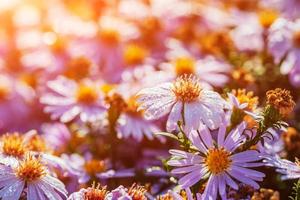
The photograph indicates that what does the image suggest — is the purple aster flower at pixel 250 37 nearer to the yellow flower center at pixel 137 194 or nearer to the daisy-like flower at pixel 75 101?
the daisy-like flower at pixel 75 101

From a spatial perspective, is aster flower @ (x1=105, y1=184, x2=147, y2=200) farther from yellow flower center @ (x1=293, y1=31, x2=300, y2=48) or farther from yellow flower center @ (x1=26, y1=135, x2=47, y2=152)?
A: yellow flower center @ (x1=293, y1=31, x2=300, y2=48)

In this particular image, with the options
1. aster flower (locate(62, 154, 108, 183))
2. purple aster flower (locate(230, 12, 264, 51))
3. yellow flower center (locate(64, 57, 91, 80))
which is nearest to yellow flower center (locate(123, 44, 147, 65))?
yellow flower center (locate(64, 57, 91, 80))

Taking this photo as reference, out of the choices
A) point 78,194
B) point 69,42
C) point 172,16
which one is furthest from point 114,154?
point 172,16

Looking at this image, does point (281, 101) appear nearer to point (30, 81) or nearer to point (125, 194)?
point (125, 194)

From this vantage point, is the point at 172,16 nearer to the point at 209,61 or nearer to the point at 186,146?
the point at 209,61

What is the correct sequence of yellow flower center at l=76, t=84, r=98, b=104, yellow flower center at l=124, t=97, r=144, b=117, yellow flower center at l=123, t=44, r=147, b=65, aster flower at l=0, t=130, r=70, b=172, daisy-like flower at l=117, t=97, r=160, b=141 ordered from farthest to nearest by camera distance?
yellow flower center at l=123, t=44, r=147, b=65 → yellow flower center at l=76, t=84, r=98, b=104 → yellow flower center at l=124, t=97, r=144, b=117 → daisy-like flower at l=117, t=97, r=160, b=141 → aster flower at l=0, t=130, r=70, b=172

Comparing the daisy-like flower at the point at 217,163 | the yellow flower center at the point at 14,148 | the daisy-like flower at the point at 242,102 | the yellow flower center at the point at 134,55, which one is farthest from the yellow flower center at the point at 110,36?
the daisy-like flower at the point at 217,163
